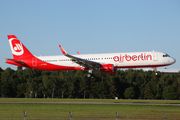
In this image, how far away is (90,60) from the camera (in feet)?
182

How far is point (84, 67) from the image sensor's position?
56.5 m

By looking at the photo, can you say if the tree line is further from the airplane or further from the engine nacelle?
the engine nacelle

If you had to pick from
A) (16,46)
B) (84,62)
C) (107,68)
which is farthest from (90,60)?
(16,46)

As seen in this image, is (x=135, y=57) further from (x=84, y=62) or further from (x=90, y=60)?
(x=84, y=62)

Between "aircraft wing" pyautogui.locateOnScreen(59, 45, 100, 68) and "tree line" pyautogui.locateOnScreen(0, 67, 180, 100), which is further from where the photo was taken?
"tree line" pyautogui.locateOnScreen(0, 67, 180, 100)

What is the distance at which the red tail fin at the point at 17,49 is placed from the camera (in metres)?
60.7

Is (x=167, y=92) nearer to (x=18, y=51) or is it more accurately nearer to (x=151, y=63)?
(x=151, y=63)

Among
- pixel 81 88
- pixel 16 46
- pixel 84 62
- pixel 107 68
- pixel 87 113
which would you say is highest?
pixel 16 46

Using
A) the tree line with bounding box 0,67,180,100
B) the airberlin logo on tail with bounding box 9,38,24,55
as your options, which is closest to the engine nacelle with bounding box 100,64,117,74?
the airberlin logo on tail with bounding box 9,38,24,55

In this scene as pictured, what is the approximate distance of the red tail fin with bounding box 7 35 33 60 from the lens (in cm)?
6072

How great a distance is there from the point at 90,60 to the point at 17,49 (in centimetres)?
1918

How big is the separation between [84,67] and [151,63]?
14873mm

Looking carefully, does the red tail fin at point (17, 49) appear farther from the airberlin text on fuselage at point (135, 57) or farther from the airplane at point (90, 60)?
the airberlin text on fuselage at point (135, 57)

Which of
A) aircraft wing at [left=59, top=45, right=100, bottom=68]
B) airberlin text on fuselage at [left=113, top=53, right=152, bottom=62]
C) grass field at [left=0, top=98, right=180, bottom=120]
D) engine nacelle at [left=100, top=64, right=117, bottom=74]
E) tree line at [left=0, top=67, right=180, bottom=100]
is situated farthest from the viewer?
tree line at [left=0, top=67, right=180, bottom=100]
